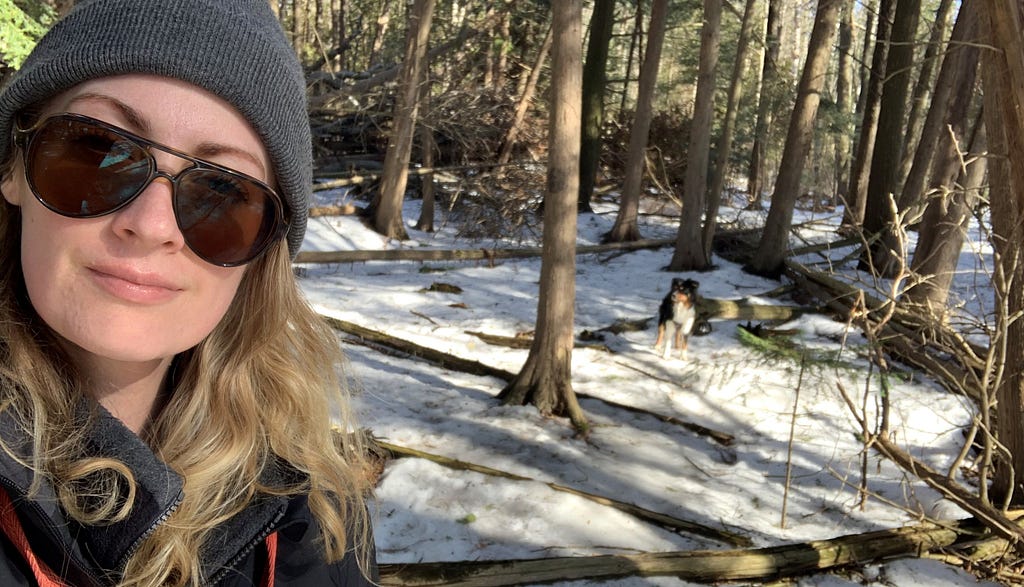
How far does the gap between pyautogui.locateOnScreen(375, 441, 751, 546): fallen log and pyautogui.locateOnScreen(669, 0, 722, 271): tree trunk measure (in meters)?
7.71

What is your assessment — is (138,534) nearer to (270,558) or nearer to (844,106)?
(270,558)

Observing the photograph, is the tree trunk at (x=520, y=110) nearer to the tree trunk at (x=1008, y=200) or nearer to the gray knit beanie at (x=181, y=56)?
the tree trunk at (x=1008, y=200)

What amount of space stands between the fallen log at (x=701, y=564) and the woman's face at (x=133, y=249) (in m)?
2.66

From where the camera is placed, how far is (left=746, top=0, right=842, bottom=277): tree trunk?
34.8 feet

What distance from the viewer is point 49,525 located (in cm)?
105

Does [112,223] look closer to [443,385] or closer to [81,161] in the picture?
[81,161]

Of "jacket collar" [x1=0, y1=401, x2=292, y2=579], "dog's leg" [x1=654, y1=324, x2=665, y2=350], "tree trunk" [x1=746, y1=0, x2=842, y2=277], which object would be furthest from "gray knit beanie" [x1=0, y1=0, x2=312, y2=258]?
"tree trunk" [x1=746, y1=0, x2=842, y2=277]

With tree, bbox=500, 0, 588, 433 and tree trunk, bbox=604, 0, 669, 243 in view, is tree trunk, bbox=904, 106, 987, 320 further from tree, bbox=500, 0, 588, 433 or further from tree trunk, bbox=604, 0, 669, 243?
tree trunk, bbox=604, 0, 669, 243

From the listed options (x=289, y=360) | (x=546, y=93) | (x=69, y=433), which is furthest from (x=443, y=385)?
(x=546, y=93)

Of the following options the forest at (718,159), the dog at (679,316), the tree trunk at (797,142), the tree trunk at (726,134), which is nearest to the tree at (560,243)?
the forest at (718,159)

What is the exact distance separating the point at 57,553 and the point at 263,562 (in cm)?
34

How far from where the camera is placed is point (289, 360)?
1.64 metres

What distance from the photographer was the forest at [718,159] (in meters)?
4.05

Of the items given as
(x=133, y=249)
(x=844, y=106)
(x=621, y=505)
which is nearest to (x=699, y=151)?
(x=621, y=505)
